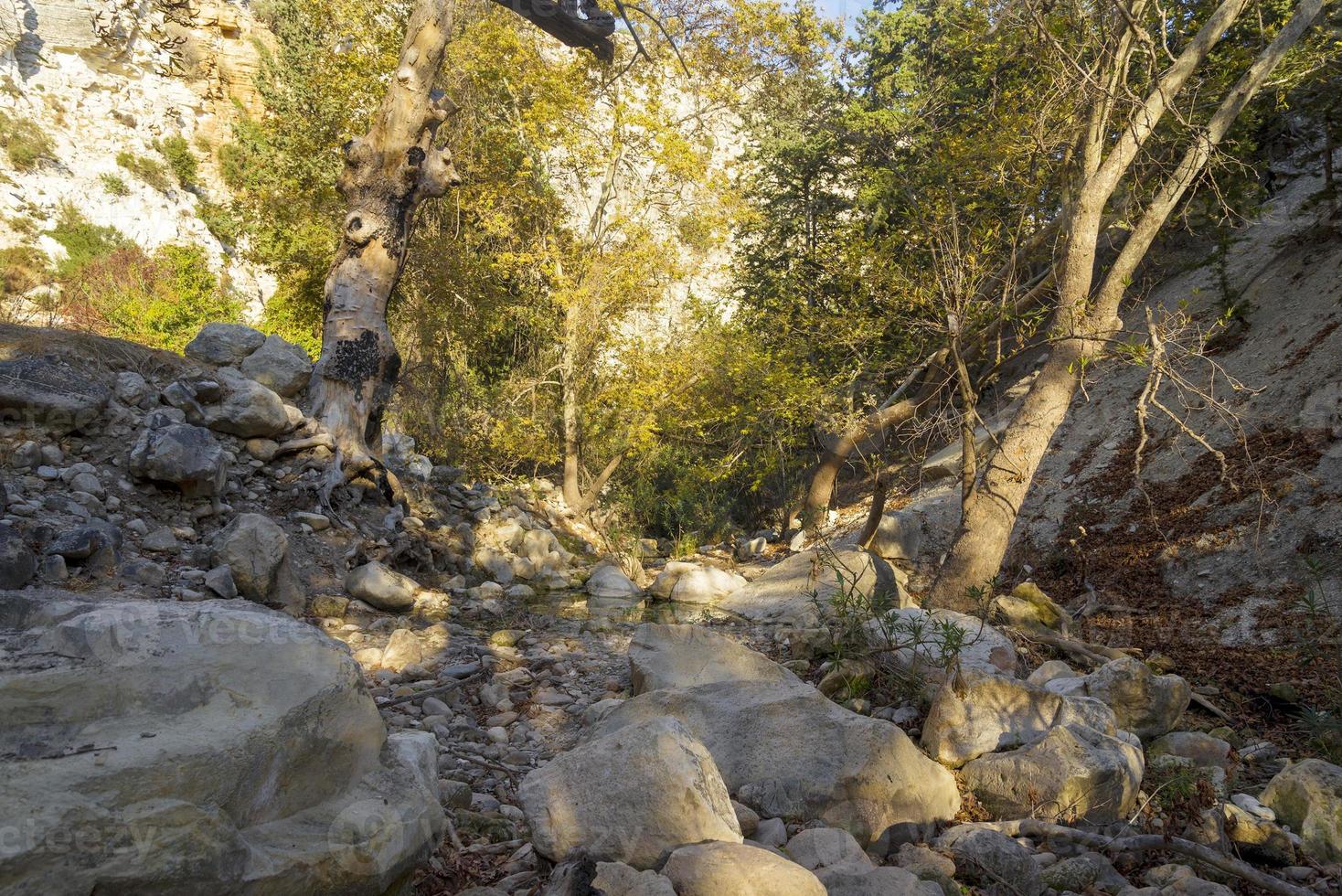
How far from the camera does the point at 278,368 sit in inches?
301

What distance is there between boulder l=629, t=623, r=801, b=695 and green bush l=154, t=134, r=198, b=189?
2270cm

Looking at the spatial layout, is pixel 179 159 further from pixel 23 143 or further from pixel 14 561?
pixel 14 561

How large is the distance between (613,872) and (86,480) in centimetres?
502

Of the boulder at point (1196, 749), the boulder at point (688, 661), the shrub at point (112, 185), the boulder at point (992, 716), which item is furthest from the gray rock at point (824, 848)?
the shrub at point (112, 185)

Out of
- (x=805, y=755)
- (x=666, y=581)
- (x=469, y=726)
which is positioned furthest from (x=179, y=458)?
(x=666, y=581)

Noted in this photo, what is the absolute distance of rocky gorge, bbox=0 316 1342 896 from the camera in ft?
5.89

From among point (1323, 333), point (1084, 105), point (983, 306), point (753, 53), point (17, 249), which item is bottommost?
point (17, 249)

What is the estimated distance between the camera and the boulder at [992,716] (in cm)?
352

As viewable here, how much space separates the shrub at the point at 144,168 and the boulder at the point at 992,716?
23578 millimetres

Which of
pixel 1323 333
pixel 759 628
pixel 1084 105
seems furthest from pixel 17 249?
pixel 1323 333

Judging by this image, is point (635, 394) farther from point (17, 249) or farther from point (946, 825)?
point (17, 249)

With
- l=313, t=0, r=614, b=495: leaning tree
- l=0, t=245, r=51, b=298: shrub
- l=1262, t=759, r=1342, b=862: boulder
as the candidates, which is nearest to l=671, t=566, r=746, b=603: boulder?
l=313, t=0, r=614, b=495: leaning tree

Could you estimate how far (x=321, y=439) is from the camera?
23.0ft

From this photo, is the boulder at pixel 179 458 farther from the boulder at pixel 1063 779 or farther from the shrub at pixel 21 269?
the shrub at pixel 21 269
